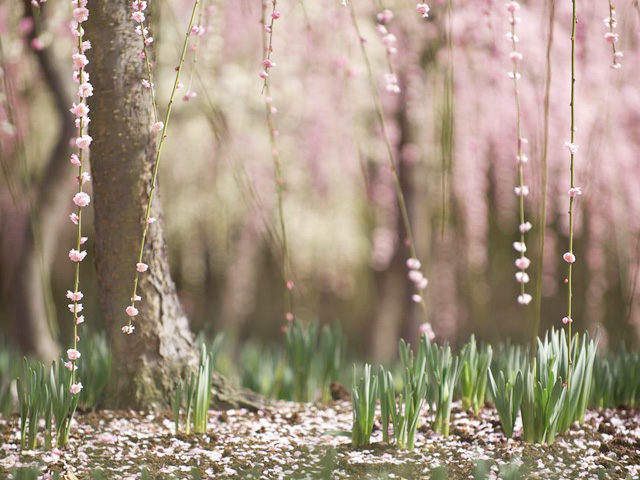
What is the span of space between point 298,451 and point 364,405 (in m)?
0.34

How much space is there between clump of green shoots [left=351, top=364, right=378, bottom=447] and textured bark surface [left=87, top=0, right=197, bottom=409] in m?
0.97

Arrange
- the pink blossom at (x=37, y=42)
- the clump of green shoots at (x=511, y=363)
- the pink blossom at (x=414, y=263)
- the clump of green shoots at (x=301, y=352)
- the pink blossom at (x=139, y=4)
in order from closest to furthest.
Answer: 1. the pink blossom at (x=139, y=4)
2. the clump of green shoots at (x=511, y=363)
3. the pink blossom at (x=414, y=263)
4. the clump of green shoots at (x=301, y=352)
5. the pink blossom at (x=37, y=42)

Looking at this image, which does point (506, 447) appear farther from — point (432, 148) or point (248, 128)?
point (248, 128)

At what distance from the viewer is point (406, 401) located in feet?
9.05

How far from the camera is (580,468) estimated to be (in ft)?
8.84

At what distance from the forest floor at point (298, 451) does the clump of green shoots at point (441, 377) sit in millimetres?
105

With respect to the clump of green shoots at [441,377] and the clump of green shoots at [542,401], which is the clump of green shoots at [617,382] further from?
the clump of green shoots at [441,377]

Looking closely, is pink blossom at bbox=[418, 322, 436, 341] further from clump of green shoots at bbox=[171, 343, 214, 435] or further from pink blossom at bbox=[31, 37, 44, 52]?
pink blossom at bbox=[31, 37, 44, 52]

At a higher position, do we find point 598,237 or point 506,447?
point 598,237

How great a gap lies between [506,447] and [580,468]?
0.89 feet

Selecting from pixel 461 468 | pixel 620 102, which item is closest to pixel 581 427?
pixel 461 468

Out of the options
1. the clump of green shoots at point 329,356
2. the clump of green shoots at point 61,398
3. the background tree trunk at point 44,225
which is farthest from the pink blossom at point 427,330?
the background tree trunk at point 44,225

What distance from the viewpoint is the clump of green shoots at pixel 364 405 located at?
2.72m

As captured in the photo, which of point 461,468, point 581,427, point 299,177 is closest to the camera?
point 461,468
